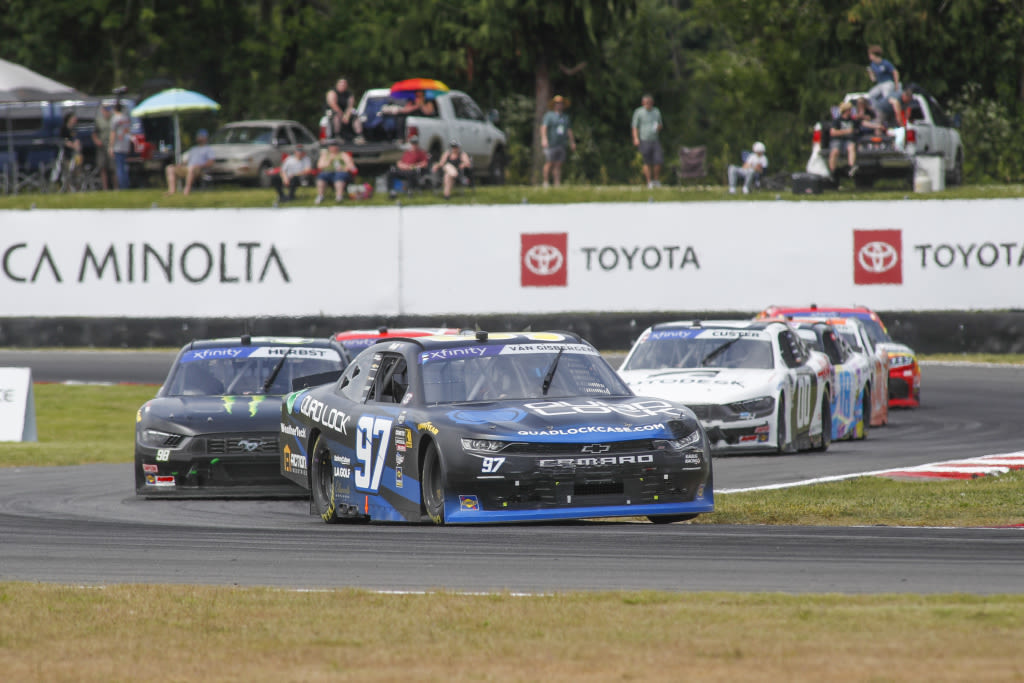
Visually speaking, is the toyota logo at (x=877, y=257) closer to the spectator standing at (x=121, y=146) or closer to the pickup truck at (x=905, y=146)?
the pickup truck at (x=905, y=146)

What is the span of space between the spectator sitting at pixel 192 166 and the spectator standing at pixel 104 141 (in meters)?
1.99

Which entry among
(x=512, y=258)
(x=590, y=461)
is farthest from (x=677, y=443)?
(x=512, y=258)

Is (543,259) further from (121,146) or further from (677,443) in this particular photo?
(677,443)

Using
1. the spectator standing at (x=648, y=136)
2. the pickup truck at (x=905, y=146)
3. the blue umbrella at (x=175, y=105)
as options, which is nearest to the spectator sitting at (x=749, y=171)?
the pickup truck at (x=905, y=146)

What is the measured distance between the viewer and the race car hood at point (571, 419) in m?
10.4

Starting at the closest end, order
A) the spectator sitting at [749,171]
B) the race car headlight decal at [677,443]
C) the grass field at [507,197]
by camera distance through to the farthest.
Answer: the race car headlight decal at [677,443] → the grass field at [507,197] → the spectator sitting at [749,171]

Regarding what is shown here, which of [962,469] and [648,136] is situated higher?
[648,136]

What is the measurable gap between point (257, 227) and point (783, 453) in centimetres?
1653

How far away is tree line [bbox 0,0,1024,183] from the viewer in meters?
46.1

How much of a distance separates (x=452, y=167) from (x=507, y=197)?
114 centimetres

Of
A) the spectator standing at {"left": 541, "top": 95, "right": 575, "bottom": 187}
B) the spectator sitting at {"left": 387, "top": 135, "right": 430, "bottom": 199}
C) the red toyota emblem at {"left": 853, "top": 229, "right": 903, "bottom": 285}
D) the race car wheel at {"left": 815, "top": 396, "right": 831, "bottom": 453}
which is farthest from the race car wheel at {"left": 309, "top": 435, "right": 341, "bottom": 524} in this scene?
the spectator standing at {"left": 541, "top": 95, "right": 575, "bottom": 187}

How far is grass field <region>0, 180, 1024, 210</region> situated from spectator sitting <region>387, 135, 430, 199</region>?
1.14 feet

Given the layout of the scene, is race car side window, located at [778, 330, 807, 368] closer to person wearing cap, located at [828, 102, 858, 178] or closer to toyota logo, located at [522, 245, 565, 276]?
toyota logo, located at [522, 245, 565, 276]

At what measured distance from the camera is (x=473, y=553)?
9.35 metres
